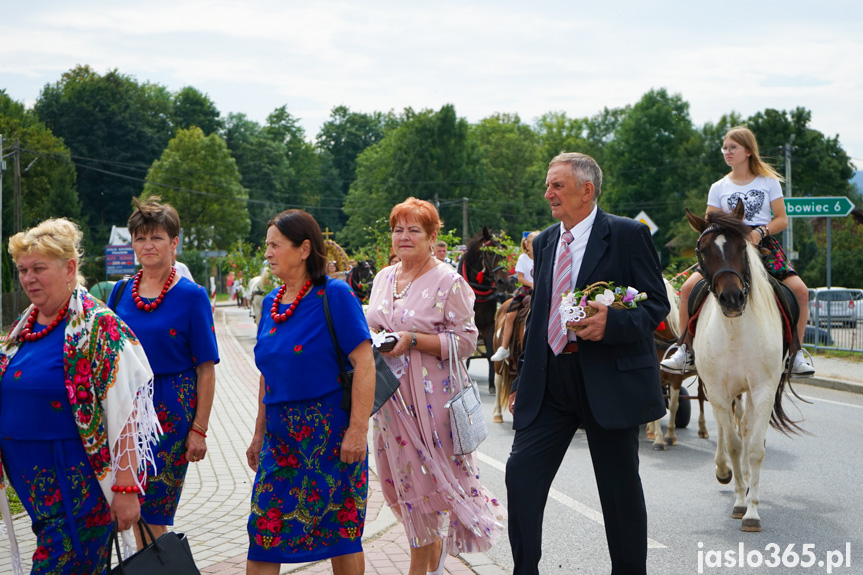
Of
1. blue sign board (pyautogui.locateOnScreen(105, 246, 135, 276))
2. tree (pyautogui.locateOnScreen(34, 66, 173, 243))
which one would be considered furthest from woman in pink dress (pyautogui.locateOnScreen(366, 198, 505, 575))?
tree (pyautogui.locateOnScreen(34, 66, 173, 243))

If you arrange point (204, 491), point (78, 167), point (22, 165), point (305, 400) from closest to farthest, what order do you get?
1. point (305, 400)
2. point (204, 491)
3. point (22, 165)
4. point (78, 167)

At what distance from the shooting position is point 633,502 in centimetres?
433

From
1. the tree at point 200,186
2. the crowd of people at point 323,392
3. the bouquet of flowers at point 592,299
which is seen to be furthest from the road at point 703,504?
the tree at point 200,186

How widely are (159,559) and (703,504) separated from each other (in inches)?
193

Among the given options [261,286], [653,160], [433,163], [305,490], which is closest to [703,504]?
[305,490]

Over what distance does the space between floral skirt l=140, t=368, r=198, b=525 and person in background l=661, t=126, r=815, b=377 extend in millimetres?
4648

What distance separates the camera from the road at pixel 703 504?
587cm

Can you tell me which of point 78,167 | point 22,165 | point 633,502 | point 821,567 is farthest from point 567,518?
point 78,167

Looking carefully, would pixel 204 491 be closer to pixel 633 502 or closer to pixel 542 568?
pixel 542 568

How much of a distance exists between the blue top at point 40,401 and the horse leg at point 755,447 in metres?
4.64

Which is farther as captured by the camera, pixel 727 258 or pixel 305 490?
pixel 727 258

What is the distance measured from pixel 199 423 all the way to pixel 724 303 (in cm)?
377

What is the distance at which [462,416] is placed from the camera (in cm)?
508

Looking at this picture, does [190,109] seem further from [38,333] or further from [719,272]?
[38,333]
